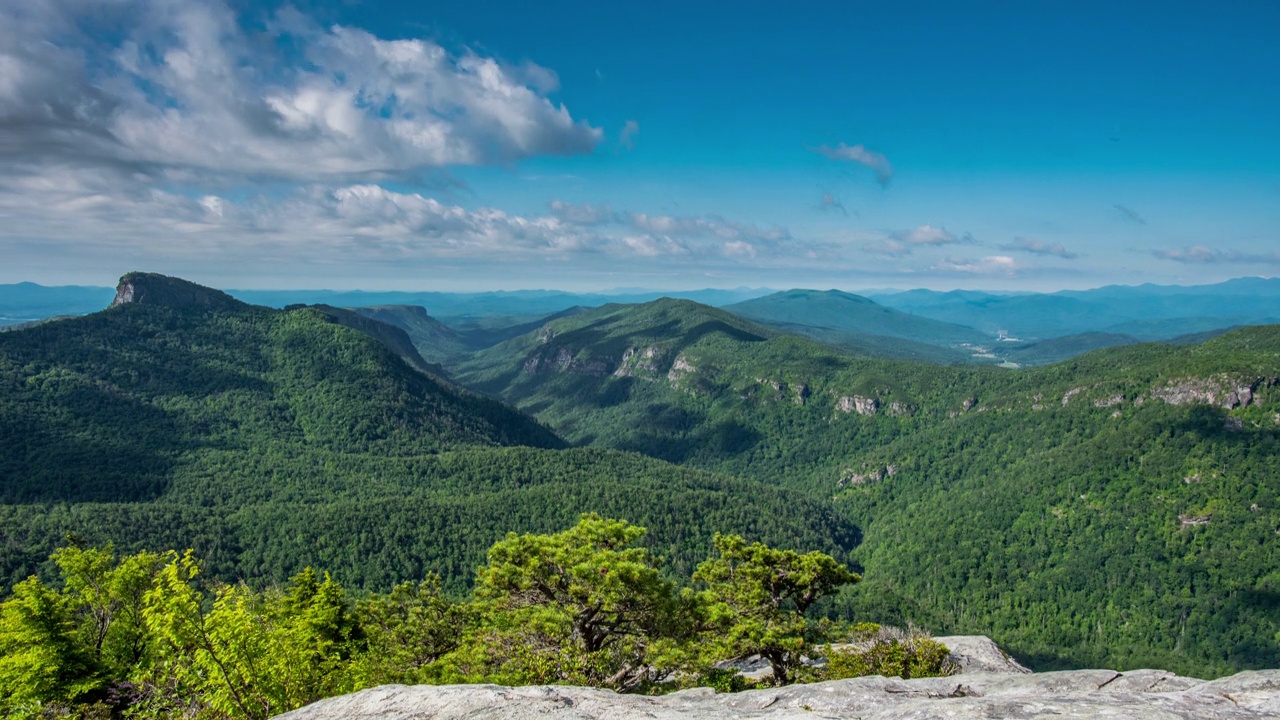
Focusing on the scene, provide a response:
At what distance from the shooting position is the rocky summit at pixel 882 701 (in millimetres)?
18172

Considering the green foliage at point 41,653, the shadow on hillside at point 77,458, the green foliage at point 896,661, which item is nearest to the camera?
the green foliage at point 41,653

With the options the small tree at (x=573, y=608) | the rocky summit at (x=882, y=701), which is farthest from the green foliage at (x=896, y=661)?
the small tree at (x=573, y=608)

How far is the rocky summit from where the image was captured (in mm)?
18172

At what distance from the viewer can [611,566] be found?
2984 cm

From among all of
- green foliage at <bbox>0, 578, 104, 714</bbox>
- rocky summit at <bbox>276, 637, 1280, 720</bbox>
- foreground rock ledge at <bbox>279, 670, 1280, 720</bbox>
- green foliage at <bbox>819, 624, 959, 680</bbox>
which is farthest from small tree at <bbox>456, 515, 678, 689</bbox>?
green foliage at <bbox>0, 578, 104, 714</bbox>

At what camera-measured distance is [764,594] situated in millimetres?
37656

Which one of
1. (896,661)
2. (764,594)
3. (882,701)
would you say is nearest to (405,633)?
(764,594)

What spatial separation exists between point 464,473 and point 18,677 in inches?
6704

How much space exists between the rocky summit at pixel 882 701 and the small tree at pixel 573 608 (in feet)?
20.9

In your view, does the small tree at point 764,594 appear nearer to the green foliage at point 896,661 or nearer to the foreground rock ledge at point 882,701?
the green foliage at point 896,661

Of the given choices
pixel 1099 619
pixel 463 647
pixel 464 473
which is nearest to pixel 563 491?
pixel 464 473

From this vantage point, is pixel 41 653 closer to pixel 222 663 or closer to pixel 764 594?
pixel 222 663

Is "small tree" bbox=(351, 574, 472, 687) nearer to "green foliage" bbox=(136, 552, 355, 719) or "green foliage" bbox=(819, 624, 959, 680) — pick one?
"green foliage" bbox=(136, 552, 355, 719)

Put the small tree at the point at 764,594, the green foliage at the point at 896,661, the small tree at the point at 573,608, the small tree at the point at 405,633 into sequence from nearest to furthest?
the small tree at the point at 573,608
the green foliage at the point at 896,661
the small tree at the point at 764,594
the small tree at the point at 405,633
